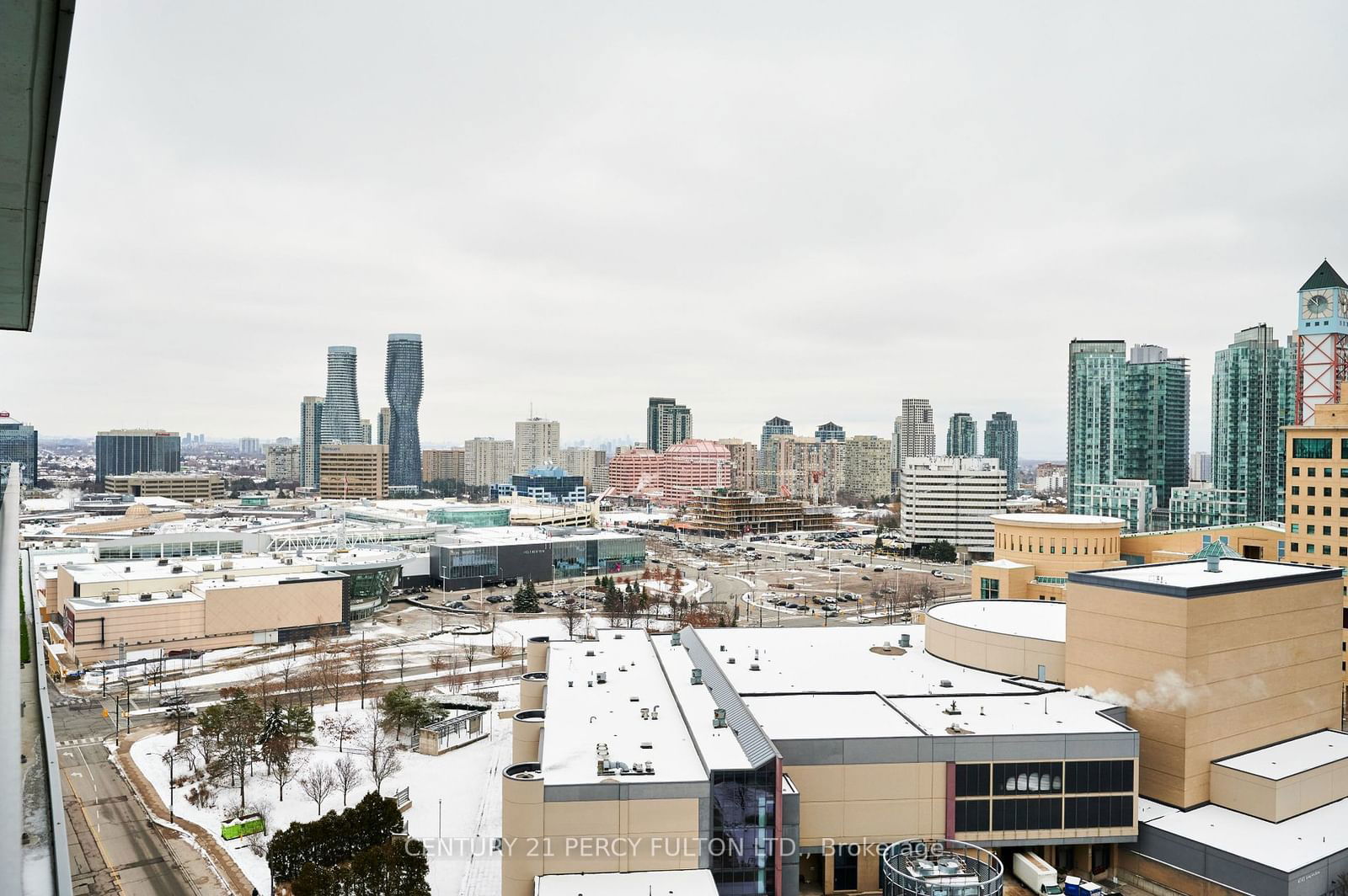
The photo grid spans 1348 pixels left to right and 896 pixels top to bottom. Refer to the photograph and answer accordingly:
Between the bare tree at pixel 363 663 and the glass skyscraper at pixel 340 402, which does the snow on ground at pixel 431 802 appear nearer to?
the bare tree at pixel 363 663

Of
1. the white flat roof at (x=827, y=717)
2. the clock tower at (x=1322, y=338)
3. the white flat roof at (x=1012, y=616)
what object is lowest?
the white flat roof at (x=827, y=717)

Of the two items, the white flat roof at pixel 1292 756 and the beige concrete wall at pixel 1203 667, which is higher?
the beige concrete wall at pixel 1203 667

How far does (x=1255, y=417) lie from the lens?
67375 mm

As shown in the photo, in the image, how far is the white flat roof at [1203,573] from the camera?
63.4 ft

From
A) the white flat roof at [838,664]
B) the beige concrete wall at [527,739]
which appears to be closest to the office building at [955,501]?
the white flat roof at [838,664]

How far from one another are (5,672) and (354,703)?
81.1 feet

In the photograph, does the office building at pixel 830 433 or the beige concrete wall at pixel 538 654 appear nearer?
the beige concrete wall at pixel 538 654

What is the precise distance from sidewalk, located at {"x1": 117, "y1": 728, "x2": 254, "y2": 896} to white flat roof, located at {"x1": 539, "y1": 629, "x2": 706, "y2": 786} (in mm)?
6249

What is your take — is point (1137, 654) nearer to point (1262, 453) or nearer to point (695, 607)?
point (695, 607)

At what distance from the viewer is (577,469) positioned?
171 meters

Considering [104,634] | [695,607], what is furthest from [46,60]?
[695,607]

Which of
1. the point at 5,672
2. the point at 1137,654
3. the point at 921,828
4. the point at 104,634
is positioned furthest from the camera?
the point at 104,634

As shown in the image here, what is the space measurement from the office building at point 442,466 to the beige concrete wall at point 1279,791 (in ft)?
516

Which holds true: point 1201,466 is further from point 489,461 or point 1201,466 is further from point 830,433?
point 489,461
